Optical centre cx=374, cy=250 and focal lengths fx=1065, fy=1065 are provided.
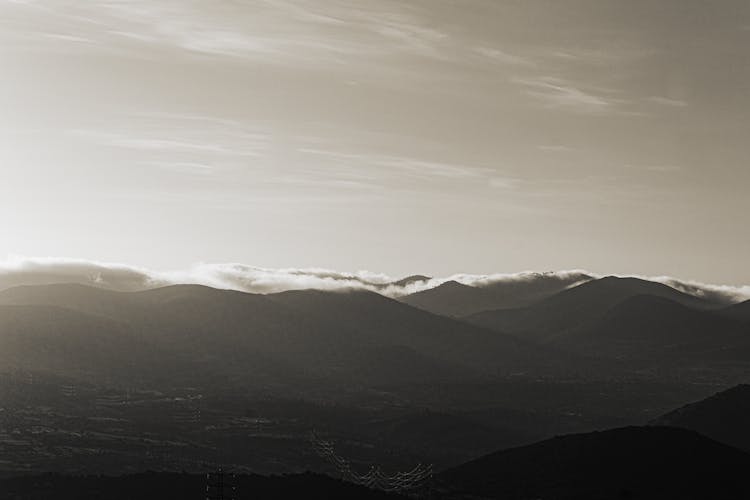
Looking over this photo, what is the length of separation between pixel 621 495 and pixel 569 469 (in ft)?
79.6

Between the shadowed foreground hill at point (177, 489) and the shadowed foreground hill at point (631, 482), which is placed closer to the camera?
the shadowed foreground hill at point (177, 489)

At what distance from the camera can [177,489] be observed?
169750 millimetres

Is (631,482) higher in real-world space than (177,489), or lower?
higher

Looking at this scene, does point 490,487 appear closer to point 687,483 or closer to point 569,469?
point 569,469

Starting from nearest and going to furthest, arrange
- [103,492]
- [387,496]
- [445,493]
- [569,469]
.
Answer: [387,496]
[103,492]
[445,493]
[569,469]

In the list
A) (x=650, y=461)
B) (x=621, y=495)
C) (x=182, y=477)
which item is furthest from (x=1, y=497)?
(x=650, y=461)

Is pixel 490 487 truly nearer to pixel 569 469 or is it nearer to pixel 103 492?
pixel 569 469

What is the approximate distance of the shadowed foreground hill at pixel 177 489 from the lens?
16099 cm

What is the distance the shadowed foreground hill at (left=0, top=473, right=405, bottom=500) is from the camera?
161 metres

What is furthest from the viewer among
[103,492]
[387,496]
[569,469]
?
[569,469]

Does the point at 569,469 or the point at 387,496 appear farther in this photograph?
the point at 569,469

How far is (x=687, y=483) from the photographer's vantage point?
7352 inches

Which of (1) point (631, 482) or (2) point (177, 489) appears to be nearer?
(2) point (177, 489)

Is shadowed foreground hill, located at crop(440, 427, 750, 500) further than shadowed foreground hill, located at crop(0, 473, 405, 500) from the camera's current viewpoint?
Yes
